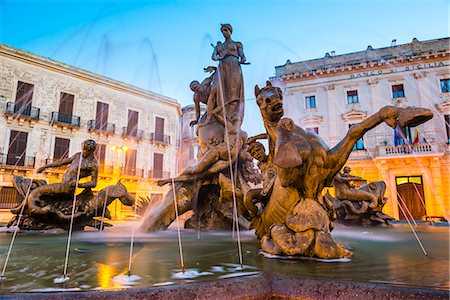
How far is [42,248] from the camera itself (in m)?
2.91

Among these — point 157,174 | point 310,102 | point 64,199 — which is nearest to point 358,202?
point 64,199

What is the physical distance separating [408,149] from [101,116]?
914 inches

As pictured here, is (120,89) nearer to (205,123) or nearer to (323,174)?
(205,123)

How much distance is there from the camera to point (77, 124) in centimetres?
2300

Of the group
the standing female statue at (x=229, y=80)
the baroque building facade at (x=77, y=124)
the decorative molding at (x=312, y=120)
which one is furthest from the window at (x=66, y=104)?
the standing female statue at (x=229, y=80)

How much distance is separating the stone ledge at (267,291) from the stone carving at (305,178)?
28.1 inches

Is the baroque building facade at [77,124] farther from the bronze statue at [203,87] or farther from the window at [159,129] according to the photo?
the bronze statue at [203,87]

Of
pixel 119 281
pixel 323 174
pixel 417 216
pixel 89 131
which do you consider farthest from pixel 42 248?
pixel 89 131

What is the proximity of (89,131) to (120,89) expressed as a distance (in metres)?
5.08

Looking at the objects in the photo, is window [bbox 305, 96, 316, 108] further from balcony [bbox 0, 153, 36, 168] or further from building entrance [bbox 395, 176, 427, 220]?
balcony [bbox 0, 153, 36, 168]

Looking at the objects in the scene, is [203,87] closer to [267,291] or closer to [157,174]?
[267,291]

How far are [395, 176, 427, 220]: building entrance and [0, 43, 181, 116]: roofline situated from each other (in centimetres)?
2212

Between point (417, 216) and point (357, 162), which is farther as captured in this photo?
point (357, 162)

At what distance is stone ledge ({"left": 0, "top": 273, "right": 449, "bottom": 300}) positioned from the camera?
4.13ft
